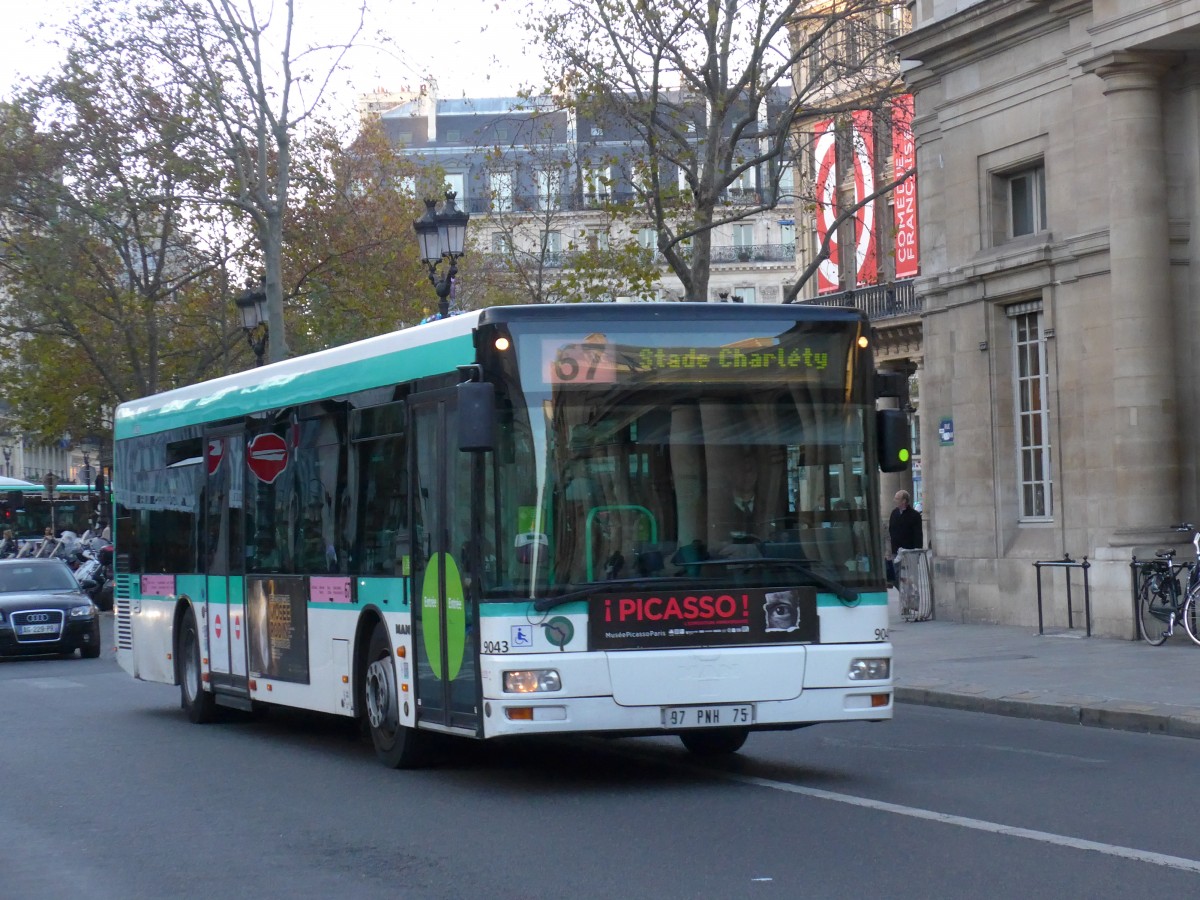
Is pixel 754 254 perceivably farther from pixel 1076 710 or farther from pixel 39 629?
pixel 1076 710

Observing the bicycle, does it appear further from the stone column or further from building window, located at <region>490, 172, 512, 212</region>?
building window, located at <region>490, 172, 512, 212</region>

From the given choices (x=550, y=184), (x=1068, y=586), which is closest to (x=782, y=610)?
(x=1068, y=586)

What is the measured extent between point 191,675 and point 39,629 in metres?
10.5

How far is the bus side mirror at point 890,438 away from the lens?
11.1m

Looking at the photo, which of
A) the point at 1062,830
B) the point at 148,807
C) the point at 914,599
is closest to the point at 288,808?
the point at 148,807

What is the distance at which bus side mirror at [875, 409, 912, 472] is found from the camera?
11094 millimetres

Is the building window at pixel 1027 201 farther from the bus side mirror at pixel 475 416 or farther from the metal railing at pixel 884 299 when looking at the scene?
the metal railing at pixel 884 299

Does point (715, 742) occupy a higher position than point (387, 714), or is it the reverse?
point (387, 714)

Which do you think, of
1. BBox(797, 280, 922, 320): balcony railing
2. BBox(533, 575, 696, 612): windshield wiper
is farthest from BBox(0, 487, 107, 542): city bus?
BBox(533, 575, 696, 612): windshield wiper

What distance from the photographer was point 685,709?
10555 mm

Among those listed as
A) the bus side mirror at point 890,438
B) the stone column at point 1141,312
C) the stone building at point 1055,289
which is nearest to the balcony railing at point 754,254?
the stone building at point 1055,289

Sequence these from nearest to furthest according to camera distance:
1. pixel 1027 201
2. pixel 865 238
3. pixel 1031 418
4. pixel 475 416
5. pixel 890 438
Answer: pixel 475 416 → pixel 890 438 → pixel 1031 418 → pixel 1027 201 → pixel 865 238

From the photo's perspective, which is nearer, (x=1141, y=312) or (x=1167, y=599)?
(x=1167, y=599)

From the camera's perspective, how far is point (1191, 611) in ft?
65.3
